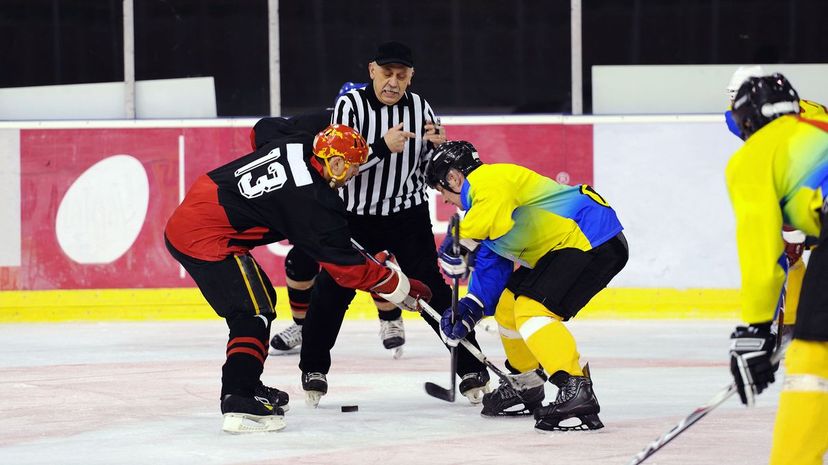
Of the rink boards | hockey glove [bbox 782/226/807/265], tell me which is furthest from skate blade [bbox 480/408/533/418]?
the rink boards

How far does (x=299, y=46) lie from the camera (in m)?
8.50

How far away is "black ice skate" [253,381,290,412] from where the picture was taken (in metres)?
4.74

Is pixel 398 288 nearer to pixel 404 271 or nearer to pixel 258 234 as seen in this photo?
pixel 258 234

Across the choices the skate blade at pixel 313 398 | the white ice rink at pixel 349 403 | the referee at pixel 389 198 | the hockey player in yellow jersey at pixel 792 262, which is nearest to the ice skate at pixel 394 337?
the white ice rink at pixel 349 403

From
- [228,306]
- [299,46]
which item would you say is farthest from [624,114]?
[228,306]

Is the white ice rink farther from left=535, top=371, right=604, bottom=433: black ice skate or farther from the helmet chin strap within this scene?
the helmet chin strap

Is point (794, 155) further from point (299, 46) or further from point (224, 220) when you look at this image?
point (299, 46)

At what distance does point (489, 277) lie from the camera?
16.0 feet

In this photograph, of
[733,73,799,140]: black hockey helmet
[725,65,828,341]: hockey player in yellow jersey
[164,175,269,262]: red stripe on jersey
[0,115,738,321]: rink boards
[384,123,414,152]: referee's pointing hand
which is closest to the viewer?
[733,73,799,140]: black hockey helmet

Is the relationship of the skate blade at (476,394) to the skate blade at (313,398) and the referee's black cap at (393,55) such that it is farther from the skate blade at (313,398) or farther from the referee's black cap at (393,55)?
the referee's black cap at (393,55)

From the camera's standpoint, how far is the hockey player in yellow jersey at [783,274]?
3059mm

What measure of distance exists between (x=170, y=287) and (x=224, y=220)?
3577mm

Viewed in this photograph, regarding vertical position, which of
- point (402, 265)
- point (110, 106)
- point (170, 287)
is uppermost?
point (110, 106)

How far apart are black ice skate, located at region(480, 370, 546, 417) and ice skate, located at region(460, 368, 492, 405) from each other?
0.25 m
